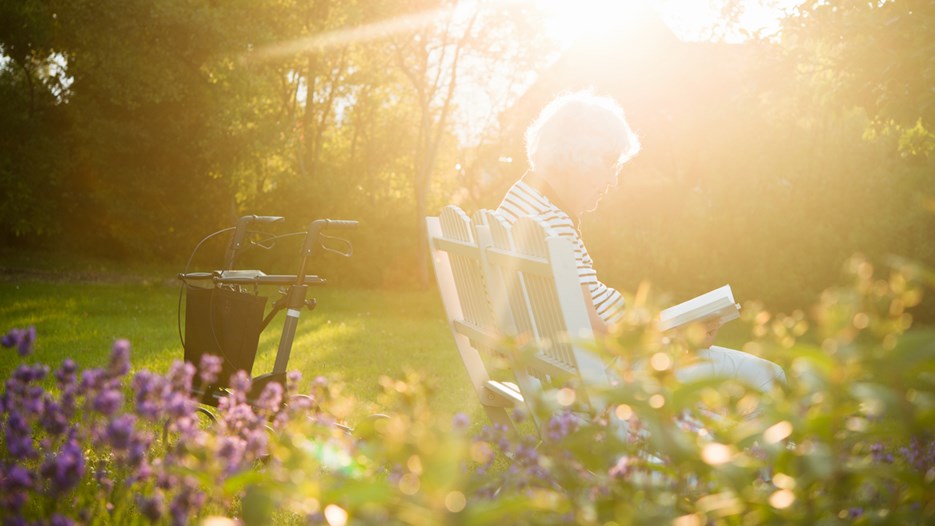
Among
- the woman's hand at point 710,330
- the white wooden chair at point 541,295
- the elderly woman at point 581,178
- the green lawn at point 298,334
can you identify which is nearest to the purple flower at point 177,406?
the white wooden chair at point 541,295

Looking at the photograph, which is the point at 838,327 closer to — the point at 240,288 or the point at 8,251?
the point at 240,288

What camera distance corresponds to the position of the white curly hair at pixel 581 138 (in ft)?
13.7

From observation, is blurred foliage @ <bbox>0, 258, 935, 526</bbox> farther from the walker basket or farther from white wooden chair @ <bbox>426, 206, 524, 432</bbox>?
the walker basket

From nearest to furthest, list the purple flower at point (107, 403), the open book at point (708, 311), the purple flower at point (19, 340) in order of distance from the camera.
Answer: the purple flower at point (107, 403)
the purple flower at point (19, 340)
the open book at point (708, 311)

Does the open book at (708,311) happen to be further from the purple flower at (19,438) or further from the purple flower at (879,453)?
the purple flower at (19,438)

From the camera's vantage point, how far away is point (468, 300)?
4578 millimetres

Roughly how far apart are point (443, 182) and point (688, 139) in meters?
10.9

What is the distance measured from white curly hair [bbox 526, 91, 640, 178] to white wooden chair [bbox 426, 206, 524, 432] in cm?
50

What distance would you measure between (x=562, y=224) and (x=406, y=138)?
24932 millimetres

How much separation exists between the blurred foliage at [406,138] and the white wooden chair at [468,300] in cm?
827

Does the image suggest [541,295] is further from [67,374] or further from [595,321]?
[67,374]

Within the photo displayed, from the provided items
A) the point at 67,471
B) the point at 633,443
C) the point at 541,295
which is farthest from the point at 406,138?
the point at 67,471

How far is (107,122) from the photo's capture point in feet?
76.9

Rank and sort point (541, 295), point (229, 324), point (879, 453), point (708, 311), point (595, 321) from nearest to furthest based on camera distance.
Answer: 1. point (879, 453)
2. point (541, 295)
3. point (708, 311)
4. point (595, 321)
5. point (229, 324)
